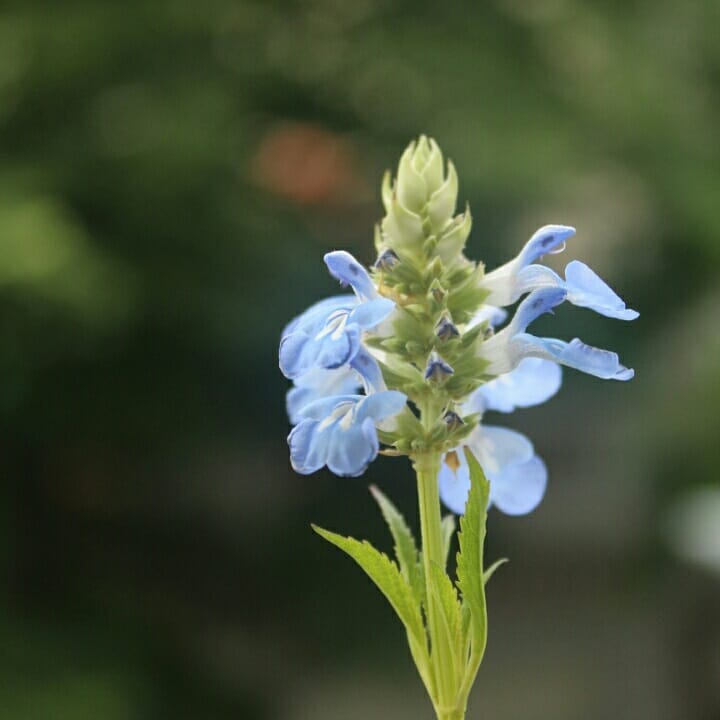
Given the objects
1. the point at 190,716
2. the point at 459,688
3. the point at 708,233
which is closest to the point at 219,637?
the point at 190,716

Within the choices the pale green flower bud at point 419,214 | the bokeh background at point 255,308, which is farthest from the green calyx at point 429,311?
the bokeh background at point 255,308

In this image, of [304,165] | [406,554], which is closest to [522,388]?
[406,554]

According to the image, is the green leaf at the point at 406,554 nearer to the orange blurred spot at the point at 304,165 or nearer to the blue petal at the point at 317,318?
the blue petal at the point at 317,318

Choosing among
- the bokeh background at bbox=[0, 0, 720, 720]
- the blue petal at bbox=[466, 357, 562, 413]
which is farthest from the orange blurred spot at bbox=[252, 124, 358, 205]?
the blue petal at bbox=[466, 357, 562, 413]

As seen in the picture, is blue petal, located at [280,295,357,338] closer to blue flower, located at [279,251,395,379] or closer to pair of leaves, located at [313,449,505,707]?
blue flower, located at [279,251,395,379]

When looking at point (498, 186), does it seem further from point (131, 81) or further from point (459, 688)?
point (459, 688)
